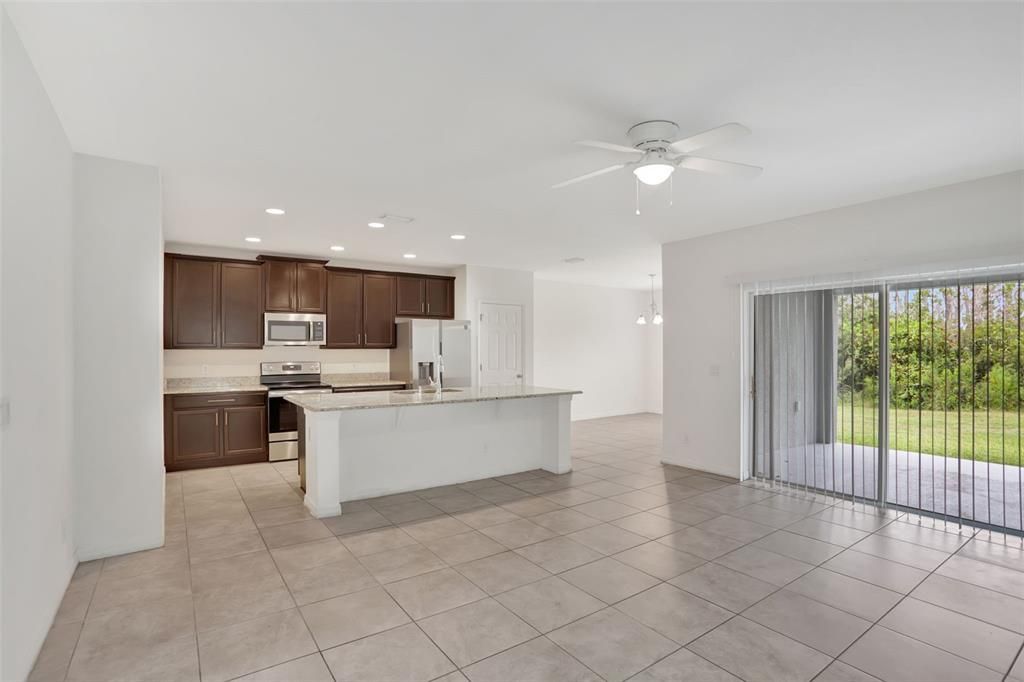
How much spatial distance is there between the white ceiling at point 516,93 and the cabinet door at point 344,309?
254 cm

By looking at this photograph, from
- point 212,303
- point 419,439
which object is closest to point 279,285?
point 212,303

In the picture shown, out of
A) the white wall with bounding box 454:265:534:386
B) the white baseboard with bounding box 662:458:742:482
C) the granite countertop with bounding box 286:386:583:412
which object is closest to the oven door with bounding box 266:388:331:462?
the granite countertop with bounding box 286:386:583:412

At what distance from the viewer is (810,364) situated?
4.77 meters

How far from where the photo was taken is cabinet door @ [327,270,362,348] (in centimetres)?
689

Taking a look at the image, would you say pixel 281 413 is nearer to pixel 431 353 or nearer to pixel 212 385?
pixel 212 385

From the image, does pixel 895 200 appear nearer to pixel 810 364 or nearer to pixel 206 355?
pixel 810 364

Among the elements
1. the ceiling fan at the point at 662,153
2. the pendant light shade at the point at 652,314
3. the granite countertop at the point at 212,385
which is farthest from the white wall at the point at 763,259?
the granite countertop at the point at 212,385

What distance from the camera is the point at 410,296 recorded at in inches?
297

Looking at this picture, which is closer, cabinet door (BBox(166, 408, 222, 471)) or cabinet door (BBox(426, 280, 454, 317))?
cabinet door (BBox(166, 408, 222, 471))

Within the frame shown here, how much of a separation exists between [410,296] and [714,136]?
5623mm

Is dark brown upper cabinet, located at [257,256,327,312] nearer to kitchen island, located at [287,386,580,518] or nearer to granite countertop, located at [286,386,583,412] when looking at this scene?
kitchen island, located at [287,386,580,518]

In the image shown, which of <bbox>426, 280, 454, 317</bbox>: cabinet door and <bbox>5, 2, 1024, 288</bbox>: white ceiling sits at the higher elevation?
<bbox>5, 2, 1024, 288</bbox>: white ceiling

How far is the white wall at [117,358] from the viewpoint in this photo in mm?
3293

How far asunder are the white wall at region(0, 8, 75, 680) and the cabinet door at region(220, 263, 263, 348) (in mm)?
3286
